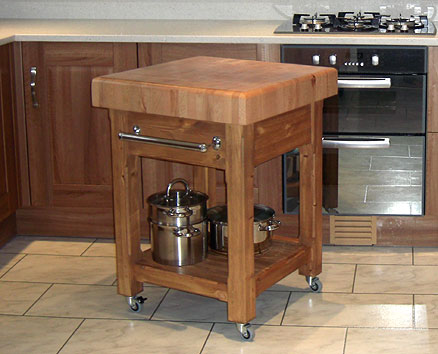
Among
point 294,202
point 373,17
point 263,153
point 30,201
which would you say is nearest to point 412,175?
point 294,202

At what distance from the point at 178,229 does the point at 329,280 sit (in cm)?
70

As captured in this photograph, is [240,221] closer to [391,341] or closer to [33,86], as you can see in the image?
[391,341]

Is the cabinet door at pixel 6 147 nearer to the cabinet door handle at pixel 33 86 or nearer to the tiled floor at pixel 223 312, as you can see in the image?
the cabinet door handle at pixel 33 86

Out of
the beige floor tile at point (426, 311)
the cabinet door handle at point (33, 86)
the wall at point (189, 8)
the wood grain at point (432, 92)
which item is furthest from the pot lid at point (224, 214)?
the wall at point (189, 8)

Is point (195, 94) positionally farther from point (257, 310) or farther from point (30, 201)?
point (30, 201)

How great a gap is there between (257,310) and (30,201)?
1288 millimetres

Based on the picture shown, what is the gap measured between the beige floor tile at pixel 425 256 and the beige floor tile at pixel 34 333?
140cm

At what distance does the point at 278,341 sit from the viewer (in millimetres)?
2936

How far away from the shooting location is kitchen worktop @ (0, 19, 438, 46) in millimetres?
3553

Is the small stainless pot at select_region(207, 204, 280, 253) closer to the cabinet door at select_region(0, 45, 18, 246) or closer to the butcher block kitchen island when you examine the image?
the butcher block kitchen island

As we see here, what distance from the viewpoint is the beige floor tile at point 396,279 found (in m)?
3.34

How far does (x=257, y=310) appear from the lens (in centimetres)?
318

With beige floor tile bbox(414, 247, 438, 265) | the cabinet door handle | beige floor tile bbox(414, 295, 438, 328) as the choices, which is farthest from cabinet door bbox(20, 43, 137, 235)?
beige floor tile bbox(414, 295, 438, 328)

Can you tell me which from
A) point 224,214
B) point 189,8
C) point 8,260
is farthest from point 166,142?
point 189,8
